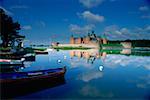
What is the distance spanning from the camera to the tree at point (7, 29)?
39.9 metres

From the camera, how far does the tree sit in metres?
39.9

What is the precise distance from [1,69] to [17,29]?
2664 cm

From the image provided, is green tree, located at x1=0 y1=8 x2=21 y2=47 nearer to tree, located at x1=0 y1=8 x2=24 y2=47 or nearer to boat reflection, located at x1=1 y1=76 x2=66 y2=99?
tree, located at x1=0 y1=8 x2=24 y2=47

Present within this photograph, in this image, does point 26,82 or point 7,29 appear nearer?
point 26,82

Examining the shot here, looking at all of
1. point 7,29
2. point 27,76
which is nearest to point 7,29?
point 7,29

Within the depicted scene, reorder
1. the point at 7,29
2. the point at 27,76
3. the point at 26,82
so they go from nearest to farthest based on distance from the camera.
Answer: the point at 26,82, the point at 27,76, the point at 7,29

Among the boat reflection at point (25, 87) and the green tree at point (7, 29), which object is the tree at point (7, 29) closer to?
the green tree at point (7, 29)

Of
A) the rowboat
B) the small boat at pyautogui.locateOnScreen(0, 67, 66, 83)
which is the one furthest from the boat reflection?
the small boat at pyautogui.locateOnScreen(0, 67, 66, 83)

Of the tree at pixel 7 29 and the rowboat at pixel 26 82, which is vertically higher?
the tree at pixel 7 29

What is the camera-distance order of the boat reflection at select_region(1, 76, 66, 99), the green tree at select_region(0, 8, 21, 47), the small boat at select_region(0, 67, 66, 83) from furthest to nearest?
1. the green tree at select_region(0, 8, 21, 47)
2. the small boat at select_region(0, 67, 66, 83)
3. the boat reflection at select_region(1, 76, 66, 99)

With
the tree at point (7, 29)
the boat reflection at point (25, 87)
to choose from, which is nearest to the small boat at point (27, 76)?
the boat reflection at point (25, 87)

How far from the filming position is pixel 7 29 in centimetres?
4197

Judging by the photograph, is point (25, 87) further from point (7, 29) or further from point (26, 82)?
point (7, 29)

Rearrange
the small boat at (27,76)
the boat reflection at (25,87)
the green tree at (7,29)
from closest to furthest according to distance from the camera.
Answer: the boat reflection at (25,87), the small boat at (27,76), the green tree at (7,29)
